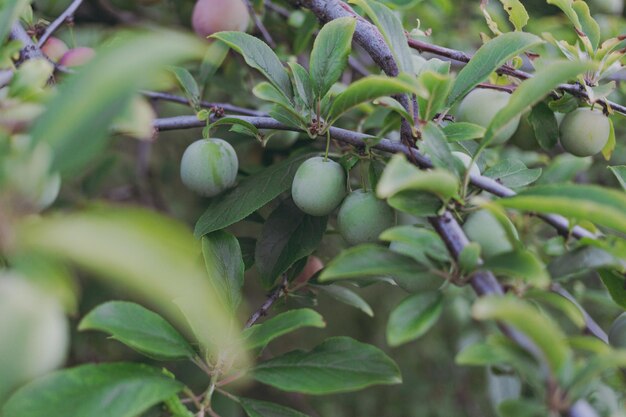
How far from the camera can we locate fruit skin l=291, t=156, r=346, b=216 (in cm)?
78

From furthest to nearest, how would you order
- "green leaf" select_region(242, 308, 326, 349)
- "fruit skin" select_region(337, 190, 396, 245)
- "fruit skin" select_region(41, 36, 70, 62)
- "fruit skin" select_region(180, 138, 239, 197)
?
"fruit skin" select_region(41, 36, 70, 62), "fruit skin" select_region(180, 138, 239, 197), "fruit skin" select_region(337, 190, 396, 245), "green leaf" select_region(242, 308, 326, 349)

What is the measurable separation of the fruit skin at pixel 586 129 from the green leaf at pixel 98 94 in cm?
71

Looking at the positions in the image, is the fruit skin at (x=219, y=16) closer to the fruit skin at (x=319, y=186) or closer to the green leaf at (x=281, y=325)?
the fruit skin at (x=319, y=186)

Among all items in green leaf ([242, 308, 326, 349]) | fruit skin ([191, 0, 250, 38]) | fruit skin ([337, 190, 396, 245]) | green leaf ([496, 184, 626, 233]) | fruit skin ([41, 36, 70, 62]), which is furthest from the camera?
fruit skin ([191, 0, 250, 38])

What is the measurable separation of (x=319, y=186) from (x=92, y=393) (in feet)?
1.14

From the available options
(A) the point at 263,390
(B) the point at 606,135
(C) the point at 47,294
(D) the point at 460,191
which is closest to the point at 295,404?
(A) the point at 263,390

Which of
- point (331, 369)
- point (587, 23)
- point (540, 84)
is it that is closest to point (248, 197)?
point (331, 369)

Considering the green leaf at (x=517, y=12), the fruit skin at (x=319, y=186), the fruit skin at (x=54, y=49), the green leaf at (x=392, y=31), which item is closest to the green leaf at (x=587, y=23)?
the green leaf at (x=517, y=12)

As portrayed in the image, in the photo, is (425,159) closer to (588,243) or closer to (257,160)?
(588,243)

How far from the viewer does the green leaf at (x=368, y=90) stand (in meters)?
0.63

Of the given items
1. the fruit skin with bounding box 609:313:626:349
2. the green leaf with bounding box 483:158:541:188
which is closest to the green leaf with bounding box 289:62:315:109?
the green leaf with bounding box 483:158:541:188

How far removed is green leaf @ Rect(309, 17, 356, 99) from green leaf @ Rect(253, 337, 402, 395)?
12.2 inches

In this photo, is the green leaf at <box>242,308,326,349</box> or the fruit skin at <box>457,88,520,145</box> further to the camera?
the fruit skin at <box>457,88,520,145</box>

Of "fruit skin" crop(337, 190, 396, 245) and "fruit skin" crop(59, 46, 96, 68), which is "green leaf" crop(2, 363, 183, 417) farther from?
"fruit skin" crop(59, 46, 96, 68)
